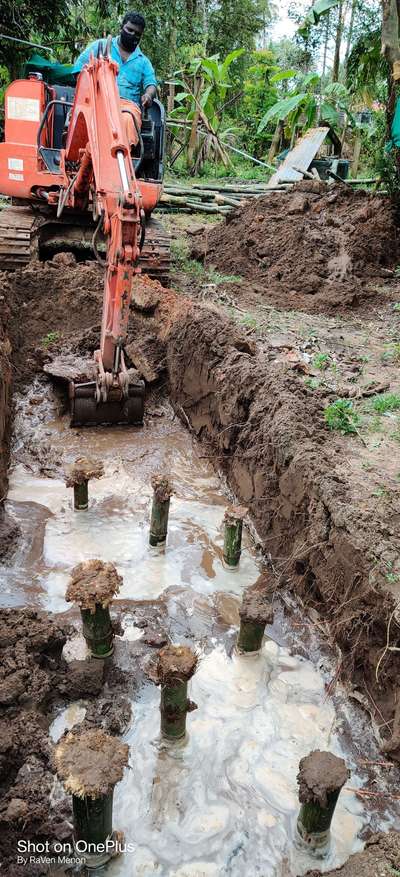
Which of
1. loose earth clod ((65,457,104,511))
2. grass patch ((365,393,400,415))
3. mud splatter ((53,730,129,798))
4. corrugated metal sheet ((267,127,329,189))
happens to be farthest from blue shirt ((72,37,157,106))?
corrugated metal sheet ((267,127,329,189))

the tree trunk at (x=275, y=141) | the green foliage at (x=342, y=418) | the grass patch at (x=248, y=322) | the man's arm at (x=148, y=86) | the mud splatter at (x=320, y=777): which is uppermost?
the tree trunk at (x=275, y=141)

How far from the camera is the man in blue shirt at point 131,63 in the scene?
22.9 feet

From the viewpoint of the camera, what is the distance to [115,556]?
514 centimetres

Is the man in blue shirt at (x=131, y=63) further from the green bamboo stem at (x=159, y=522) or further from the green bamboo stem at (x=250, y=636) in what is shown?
the green bamboo stem at (x=250, y=636)

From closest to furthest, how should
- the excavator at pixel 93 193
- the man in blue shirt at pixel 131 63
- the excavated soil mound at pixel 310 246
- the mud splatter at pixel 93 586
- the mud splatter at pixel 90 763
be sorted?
the mud splatter at pixel 90 763 < the mud splatter at pixel 93 586 < the excavator at pixel 93 193 < the man in blue shirt at pixel 131 63 < the excavated soil mound at pixel 310 246

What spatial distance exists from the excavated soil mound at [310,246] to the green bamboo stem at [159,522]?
189 inches

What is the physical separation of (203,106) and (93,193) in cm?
1300

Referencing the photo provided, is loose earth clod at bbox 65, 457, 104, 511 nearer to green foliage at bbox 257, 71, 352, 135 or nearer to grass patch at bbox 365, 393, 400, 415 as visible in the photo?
grass patch at bbox 365, 393, 400, 415

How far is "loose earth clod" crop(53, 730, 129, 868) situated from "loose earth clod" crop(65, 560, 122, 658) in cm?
101

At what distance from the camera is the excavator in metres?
5.25

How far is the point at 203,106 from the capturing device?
17844 millimetres

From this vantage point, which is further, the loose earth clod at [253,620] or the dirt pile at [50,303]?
the dirt pile at [50,303]

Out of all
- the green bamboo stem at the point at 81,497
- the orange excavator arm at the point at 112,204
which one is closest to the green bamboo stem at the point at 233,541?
the green bamboo stem at the point at 81,497

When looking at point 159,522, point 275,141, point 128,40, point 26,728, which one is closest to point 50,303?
point 128,40
